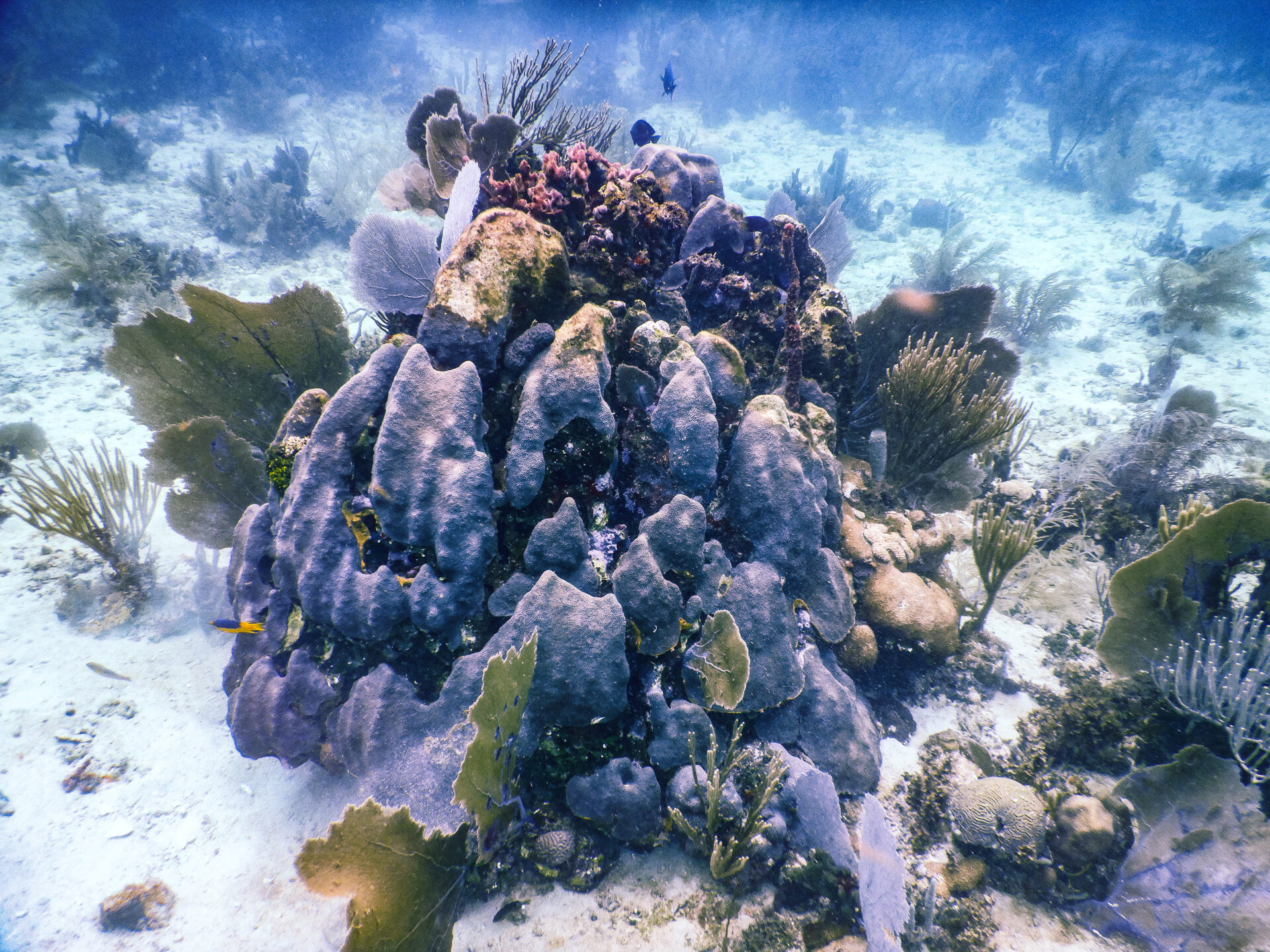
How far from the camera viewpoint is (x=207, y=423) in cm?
390

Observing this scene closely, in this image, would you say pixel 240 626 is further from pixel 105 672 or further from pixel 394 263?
pixel 394 263

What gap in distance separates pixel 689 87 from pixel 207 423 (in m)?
34.8

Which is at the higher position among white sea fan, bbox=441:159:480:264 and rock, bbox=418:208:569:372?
white sea fan, bbox=441:159:480:264

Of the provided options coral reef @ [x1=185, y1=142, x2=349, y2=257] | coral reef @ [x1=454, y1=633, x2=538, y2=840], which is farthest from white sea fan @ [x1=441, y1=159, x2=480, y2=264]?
coral reef @ [x1=185, y1=142, x2=349, y2=257]

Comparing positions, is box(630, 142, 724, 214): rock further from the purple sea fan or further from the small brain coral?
the small brain coral

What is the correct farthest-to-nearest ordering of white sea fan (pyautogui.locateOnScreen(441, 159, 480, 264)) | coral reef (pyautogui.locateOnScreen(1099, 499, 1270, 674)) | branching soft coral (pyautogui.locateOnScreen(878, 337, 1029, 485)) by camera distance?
branching soft coral (pyautogui.locateOnScreen(878, 337, 1029, 485))
white sea fan (pyautogui.locateOnScreen(441, 159, 480, 264))
coral reef (pyautogui.locateOnScreen(1099, 499, 1270, 674))

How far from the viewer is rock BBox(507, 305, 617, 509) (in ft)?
8.57

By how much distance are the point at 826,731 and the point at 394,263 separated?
432cm

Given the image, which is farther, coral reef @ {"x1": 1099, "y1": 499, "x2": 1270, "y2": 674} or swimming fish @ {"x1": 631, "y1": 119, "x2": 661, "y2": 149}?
swimming fish @ {"x1": 631, "y1": 119, "x2": 661, "y2": 149}

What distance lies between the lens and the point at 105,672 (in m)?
3.91

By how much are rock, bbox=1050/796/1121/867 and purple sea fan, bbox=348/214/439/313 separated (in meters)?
5.18

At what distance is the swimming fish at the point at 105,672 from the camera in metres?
3.90

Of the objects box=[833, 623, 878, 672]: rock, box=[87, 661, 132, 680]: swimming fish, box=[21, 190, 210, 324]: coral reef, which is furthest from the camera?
box=[21, 190, 210, 324]: coral reef

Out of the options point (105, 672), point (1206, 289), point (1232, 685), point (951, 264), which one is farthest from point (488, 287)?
point (1206, 289)
